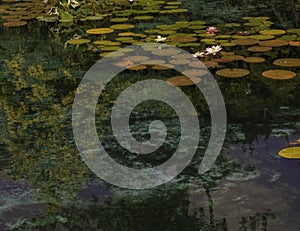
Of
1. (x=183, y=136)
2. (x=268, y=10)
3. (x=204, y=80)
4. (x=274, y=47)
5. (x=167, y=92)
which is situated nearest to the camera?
(x=183, y=136)

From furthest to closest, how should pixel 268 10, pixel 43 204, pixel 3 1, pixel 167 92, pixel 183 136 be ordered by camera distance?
pixel 3 1 → pixel 268 10 → pixel 167 92 → pixel 183 136 → pixel 43 204

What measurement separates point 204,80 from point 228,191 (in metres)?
1.13

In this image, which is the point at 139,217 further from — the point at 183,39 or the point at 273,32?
the point at 273,32

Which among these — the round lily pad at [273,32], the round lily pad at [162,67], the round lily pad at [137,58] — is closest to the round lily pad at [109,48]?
the round lily pad at [137,58]

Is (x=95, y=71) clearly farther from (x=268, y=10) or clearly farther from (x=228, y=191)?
(x=268, y=10)

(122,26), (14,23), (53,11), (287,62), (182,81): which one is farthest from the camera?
(53,11)

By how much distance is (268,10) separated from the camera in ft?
14.4

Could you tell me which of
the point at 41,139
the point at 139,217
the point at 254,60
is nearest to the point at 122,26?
the point at 254,60

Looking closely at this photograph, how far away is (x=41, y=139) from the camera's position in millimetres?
2080

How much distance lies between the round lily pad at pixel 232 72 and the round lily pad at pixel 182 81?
163 millimetres

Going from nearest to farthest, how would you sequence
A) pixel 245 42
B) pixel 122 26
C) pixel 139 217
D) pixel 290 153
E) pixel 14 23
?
pixel 139 217, pixel 290 153, pixel 245 42, pixel 122 26, pixel 14 23

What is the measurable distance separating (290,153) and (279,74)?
3.10 ft

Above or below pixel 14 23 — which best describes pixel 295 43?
below

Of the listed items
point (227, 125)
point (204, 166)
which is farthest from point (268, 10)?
point (204, 166)
